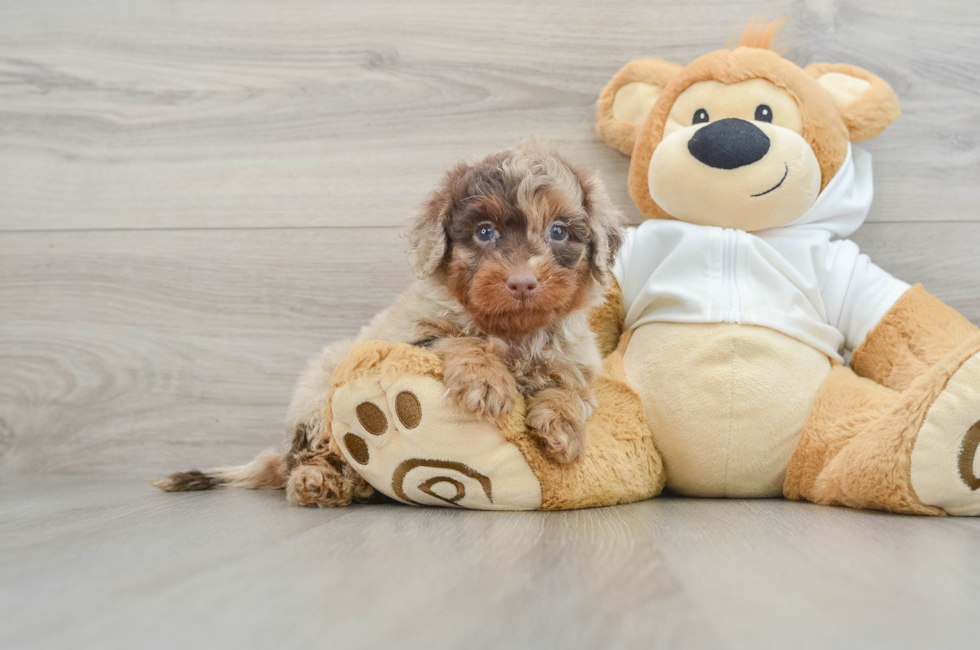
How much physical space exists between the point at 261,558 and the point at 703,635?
2.00 ft

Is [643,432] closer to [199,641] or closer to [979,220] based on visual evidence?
[199,641]

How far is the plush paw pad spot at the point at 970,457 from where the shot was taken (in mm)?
1164

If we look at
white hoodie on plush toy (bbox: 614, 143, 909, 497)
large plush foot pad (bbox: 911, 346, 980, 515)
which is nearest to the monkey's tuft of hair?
white hoodie on plush toy (bbox: 614, 143, 909, 497)

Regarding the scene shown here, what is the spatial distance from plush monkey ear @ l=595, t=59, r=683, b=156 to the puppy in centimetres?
45

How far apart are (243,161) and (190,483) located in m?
0.95

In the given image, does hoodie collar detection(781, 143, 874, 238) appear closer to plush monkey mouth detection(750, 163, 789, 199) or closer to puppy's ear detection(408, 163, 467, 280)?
plush monkey mouth detection(750, 163, 789, 199)

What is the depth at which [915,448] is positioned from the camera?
1.21 meters

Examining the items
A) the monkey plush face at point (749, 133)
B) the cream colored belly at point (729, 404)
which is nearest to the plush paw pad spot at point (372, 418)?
the cream colored belly at point (729, 404)

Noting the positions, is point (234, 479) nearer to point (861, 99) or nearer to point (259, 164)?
point (259, 164)

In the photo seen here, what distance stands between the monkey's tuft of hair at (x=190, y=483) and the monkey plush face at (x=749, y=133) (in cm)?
129

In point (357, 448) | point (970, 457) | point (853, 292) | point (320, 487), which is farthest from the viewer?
point (853, 292)

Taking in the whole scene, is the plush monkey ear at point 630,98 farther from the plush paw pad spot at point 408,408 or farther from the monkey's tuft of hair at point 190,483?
the monkey's tuft of hair at point 190,483

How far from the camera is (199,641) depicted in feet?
2.19

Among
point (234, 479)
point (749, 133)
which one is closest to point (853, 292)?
point (749, 133)
